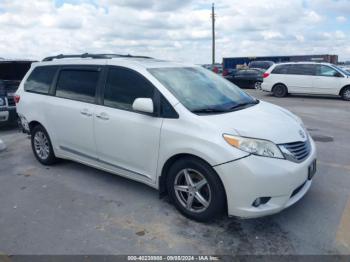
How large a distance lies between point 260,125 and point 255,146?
1.17ft

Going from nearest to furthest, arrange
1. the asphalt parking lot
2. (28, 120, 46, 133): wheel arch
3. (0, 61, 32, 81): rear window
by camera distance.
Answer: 1. the asphalt parking lot
2. (28, 120, 46, 133): wheel arch
3. (0, 61, 32, 81): rear window

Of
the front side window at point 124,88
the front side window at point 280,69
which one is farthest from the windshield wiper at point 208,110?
the front side window at point 280,69

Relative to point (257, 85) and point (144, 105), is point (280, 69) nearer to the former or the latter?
point (257, 85)

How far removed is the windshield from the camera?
3.88 meters

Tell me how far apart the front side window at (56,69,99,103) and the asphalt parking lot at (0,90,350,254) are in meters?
1.21

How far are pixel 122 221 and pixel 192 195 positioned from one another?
82 centimetres

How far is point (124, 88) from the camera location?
4.26 m

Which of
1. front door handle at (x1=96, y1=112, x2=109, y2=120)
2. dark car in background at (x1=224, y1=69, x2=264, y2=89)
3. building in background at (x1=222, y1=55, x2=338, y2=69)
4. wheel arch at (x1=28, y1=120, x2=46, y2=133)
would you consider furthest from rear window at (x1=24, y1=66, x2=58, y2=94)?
building in background at (x1=222, y1=55, x2=338, y2=69)

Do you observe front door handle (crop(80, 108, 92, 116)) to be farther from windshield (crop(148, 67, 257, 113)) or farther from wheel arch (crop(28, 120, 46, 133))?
wheel arch (crop(28, 120, 46, 133))

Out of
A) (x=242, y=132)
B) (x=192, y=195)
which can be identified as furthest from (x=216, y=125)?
(x=192, y=195)

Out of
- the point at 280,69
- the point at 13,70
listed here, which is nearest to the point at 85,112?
the point at 13,70

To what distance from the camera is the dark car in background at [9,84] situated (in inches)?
320

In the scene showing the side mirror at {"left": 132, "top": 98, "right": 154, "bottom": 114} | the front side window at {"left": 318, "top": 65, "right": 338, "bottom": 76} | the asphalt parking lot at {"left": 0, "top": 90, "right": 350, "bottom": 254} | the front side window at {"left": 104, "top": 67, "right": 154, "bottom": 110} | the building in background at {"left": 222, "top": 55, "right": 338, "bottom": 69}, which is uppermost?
the building in background at {"left": 222, "top": 55, "right": 338, "bottom": 69}

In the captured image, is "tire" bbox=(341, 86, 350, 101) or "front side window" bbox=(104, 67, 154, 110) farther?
"tire" bbox=(341, 86, 350, 101)
